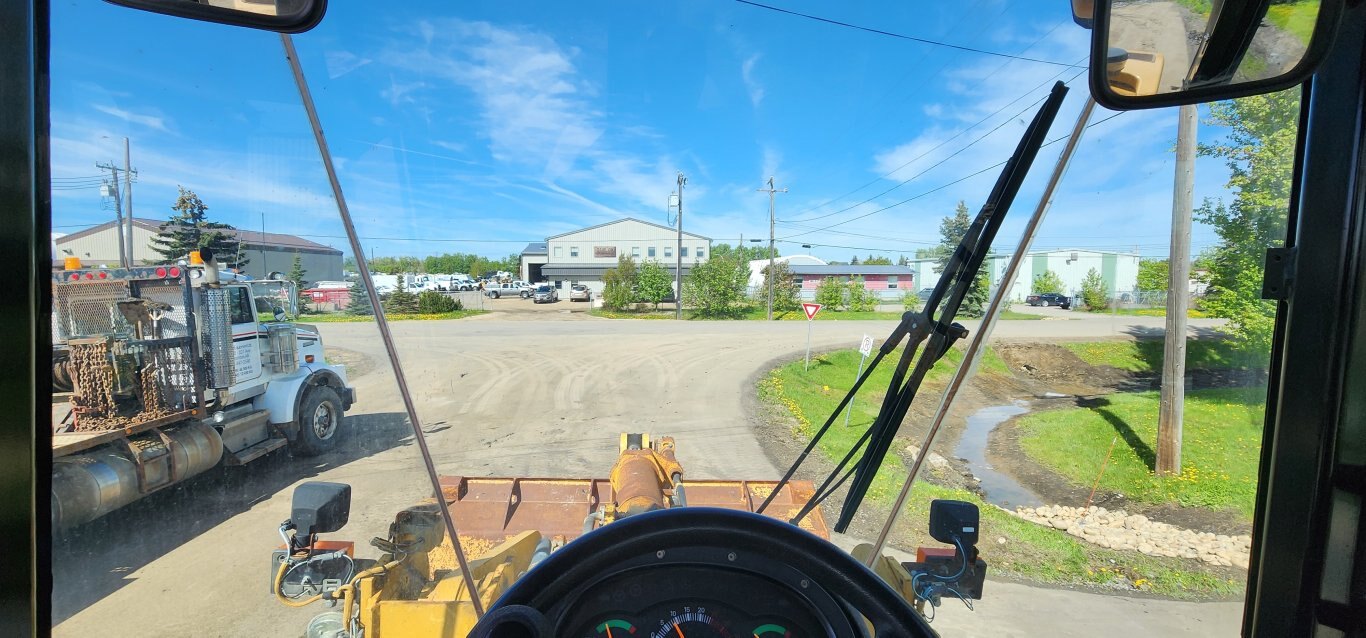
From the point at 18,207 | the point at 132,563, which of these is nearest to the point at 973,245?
the point at 18,207

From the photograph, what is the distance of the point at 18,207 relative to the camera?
0.95 metres

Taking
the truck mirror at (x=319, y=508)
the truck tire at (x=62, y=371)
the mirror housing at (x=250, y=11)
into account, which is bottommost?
the truck mirror at (x=319, y=508)

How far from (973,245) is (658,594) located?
955mm

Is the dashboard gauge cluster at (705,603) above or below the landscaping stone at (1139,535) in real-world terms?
above

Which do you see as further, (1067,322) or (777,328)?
(777,328)

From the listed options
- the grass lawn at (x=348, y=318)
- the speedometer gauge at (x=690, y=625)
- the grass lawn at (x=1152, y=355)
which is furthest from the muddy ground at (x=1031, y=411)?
the grass lawn at (x=348, y=318)

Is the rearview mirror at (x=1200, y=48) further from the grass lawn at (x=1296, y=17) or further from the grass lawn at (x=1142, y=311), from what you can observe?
the grass lawn at (x=1142, y=311)

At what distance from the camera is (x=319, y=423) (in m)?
3.44

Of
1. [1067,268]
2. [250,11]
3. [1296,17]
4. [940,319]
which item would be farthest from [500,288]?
[1296,17]

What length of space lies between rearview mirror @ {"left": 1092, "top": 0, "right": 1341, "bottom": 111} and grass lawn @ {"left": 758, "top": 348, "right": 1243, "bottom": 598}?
2.11 feet

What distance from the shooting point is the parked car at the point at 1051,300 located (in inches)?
59.4

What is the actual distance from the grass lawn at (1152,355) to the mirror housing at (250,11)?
6.40 feet

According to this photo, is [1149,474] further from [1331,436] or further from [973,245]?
[973,245]

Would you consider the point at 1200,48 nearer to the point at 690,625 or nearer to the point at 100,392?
the point at 690,625
